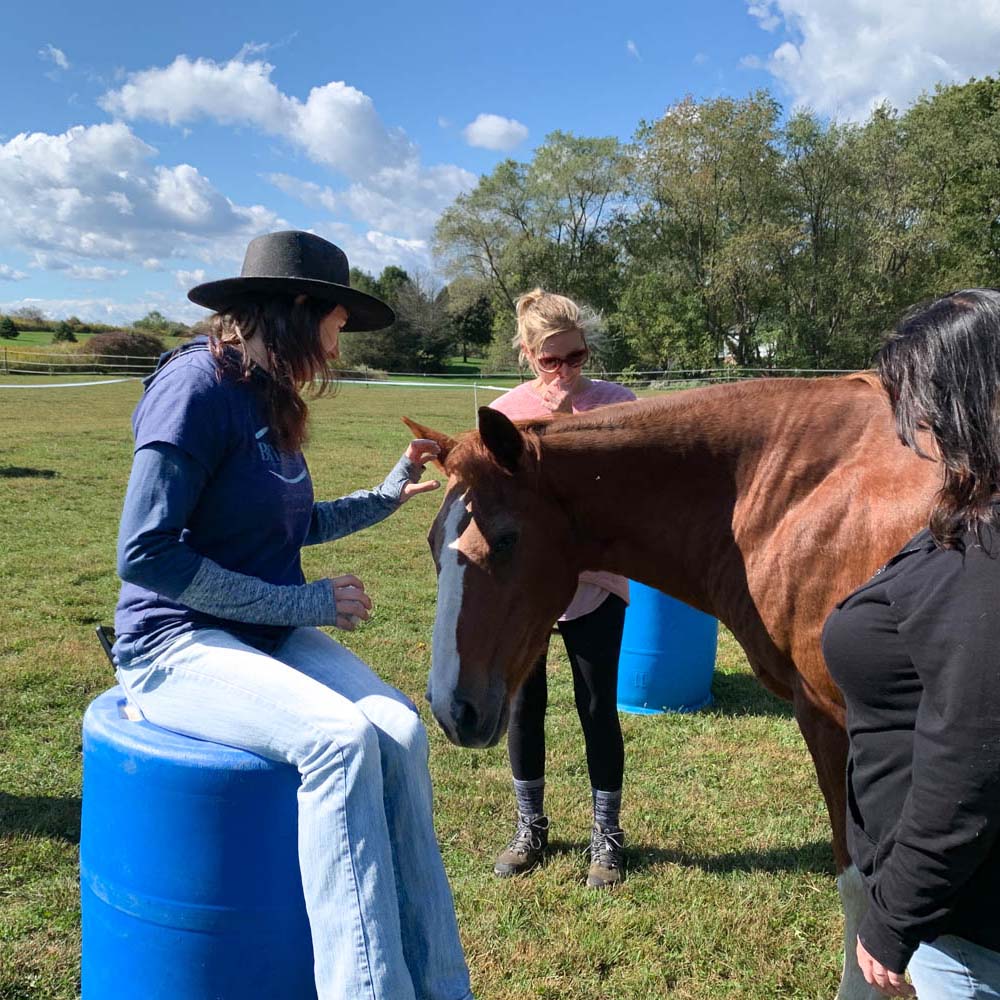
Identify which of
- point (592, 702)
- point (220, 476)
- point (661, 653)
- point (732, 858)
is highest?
point (220, 476)

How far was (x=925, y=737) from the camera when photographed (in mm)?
1172

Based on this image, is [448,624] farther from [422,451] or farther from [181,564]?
[181,564]

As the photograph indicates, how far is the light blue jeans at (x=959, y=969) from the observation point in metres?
1.32

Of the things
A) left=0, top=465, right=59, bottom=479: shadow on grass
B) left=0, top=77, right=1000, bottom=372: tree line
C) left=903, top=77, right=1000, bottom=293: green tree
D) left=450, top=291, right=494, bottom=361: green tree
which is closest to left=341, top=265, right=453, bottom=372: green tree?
left=450, top=291, right=494, bottom=361: green tree

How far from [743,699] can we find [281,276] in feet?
13.7

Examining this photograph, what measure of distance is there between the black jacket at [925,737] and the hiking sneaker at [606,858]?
204cm

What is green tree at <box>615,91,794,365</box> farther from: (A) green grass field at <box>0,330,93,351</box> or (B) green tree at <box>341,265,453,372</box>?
(A) green grass field at <box>0,330,93,351</box>

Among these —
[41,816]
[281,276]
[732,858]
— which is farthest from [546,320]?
[41,816]

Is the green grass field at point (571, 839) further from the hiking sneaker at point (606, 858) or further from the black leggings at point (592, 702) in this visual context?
the black leggings at point (592, 702)

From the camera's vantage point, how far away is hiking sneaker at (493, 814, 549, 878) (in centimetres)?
333

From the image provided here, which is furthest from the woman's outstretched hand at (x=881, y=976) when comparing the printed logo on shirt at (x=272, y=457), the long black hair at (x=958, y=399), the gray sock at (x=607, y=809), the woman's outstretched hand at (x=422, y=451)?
the gray sock at (x=607, y=809)

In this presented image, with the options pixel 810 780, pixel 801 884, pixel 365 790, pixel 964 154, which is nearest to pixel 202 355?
pixel 365 790

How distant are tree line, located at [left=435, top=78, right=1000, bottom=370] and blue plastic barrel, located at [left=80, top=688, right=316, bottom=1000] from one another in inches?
1138

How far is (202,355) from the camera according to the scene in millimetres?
2150
